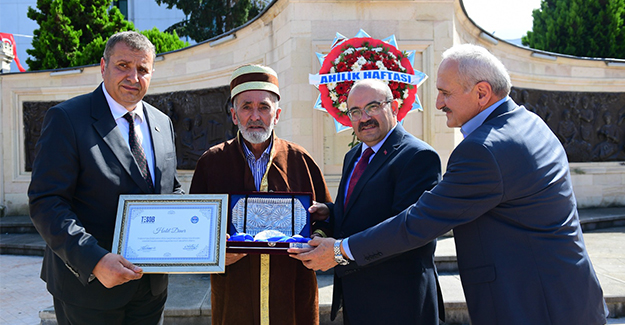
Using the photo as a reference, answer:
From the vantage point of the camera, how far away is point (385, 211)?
2477 millimetres

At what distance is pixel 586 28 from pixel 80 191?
72.3 feet

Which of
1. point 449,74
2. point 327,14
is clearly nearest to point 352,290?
point 449,74

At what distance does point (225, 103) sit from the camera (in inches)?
317

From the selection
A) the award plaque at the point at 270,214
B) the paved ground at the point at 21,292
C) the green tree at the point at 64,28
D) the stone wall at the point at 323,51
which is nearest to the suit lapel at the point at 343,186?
the award plaque at the point at 270,214

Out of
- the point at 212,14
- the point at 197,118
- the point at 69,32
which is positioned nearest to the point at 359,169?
the point at 197,118

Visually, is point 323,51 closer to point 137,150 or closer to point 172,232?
point 137,150

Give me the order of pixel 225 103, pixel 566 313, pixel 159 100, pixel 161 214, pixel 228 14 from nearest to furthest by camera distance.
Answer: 1. pixel 566 313
2. pixel 161 214
3. pixel 225 103
4. pixel 159 100
5. pixel 228 14

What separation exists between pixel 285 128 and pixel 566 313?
5.35 m

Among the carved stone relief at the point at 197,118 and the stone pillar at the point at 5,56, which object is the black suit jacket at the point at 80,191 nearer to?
the carved stone relief at the point at 197,118

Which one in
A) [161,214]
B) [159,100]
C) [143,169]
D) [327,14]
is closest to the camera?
[161,214]

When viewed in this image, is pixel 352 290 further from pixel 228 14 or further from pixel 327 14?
pixel 228 14

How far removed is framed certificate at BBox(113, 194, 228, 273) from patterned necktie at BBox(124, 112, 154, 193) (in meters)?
0.25

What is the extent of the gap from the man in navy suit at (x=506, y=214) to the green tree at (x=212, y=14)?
Answer: 73.6ft

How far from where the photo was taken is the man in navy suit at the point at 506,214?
1.86 m
